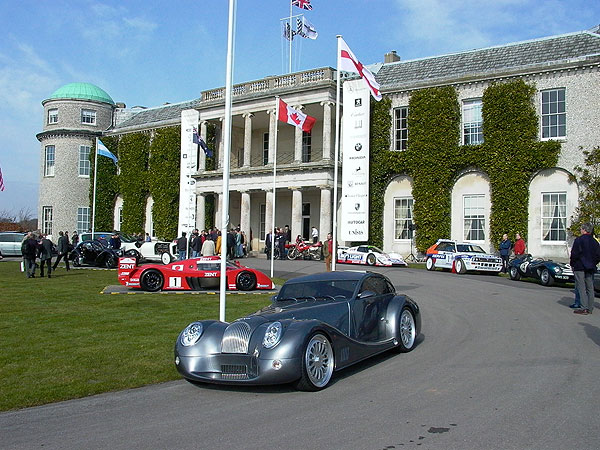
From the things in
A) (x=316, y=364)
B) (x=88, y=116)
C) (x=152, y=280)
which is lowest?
(x=316, y=364)

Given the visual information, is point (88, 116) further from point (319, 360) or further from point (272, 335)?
point (319, 360)

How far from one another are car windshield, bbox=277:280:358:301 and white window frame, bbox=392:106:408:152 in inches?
1068

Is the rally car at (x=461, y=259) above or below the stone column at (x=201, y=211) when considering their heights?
below

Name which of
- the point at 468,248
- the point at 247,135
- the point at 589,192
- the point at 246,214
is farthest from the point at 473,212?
the point at 247,135

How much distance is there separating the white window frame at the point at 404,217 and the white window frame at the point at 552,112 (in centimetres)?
814

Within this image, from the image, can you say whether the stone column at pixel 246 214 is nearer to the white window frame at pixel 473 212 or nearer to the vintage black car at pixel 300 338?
the white window frame at pixel 473 212

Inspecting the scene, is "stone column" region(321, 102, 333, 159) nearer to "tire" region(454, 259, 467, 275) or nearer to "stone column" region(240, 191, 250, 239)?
"stone column" region(240, 191, 250, 239)

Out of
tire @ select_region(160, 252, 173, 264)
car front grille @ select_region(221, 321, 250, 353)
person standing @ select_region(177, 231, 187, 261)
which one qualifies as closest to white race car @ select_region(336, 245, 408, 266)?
person standing @ select_region(177, 231, 187, 261)

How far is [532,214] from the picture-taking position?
97.3 feet

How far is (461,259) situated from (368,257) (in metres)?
5.69

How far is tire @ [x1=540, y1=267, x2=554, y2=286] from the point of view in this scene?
1923 cm

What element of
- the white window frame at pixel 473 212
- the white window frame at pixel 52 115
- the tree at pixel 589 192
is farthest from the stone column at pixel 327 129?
the white window frame at pixel 52 115

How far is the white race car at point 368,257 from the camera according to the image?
28.5m

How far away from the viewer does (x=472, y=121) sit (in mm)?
32062
